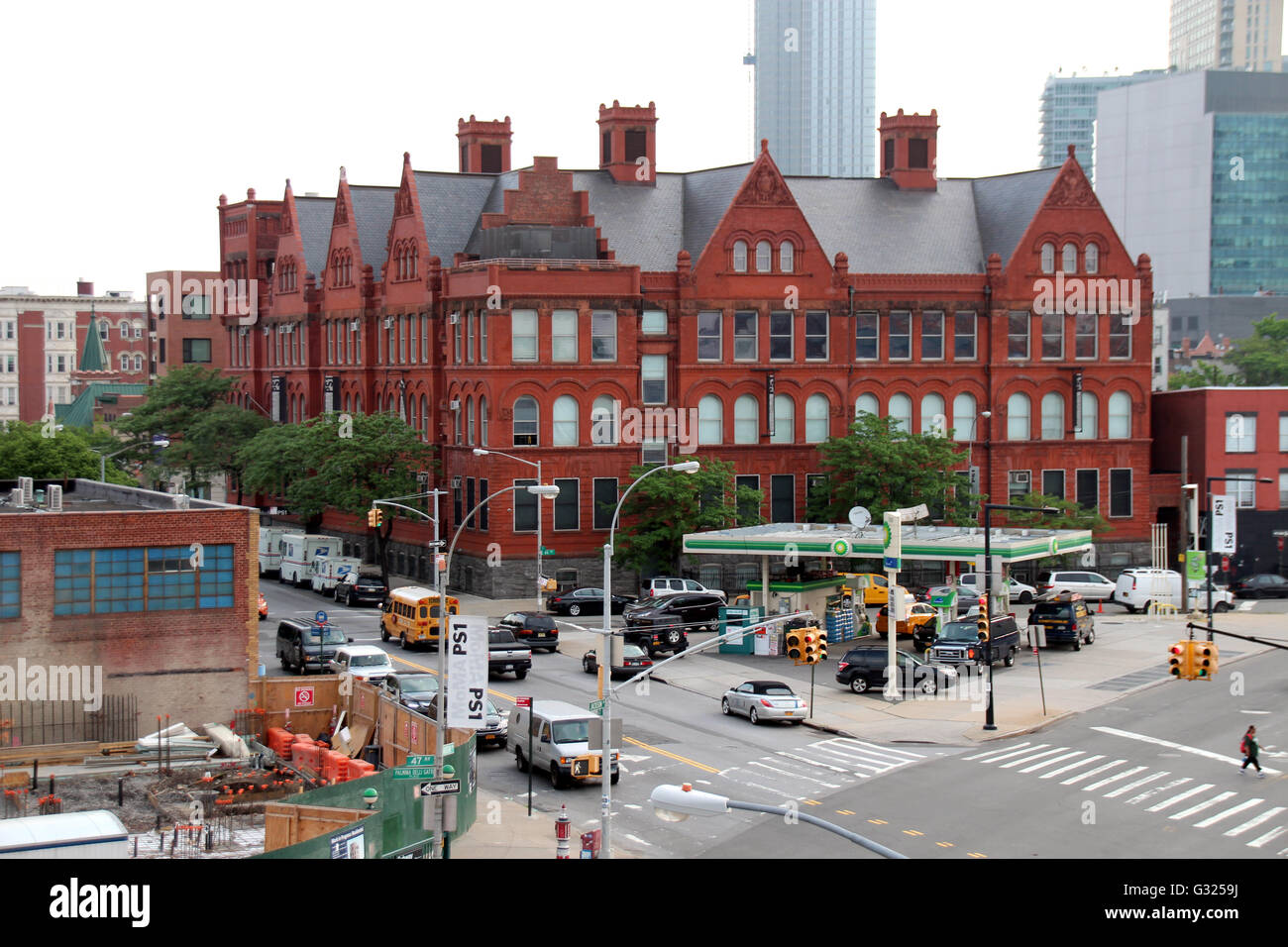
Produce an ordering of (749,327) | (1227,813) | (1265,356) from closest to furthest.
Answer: (1227,813) → (749,327) → (1265,356)

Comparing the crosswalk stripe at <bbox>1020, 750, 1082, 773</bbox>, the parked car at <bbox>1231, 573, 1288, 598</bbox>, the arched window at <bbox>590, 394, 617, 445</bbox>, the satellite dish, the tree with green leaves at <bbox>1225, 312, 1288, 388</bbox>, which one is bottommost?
the crosswalk stripe at <bbox>1020, 750, 1082, 773</bbox>

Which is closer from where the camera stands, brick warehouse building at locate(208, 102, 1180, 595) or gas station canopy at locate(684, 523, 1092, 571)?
gas station canopy at locate(684, 523, 1092, 571)

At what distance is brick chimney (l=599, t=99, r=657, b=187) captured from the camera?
248 ft

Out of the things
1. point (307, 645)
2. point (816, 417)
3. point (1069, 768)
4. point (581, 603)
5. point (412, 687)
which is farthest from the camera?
point (816, 417)

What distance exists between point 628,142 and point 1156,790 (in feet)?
164

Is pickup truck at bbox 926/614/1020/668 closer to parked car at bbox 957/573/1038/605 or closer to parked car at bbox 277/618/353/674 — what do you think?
parked car at bbox 957/573/1038/605

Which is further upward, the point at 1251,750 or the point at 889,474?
the point at 889,474

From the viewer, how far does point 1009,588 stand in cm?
6262

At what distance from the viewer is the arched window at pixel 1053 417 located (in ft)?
247

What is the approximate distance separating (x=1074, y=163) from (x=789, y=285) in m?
16.0

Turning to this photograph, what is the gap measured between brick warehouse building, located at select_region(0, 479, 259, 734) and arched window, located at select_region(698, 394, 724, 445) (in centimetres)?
3403

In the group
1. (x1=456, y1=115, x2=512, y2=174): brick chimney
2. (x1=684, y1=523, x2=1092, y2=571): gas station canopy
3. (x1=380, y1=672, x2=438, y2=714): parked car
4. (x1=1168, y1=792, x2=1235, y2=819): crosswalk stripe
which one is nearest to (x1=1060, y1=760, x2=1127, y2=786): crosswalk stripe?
(x1=1168, y1=792, x2=1235, y2=819): crosswalk stripe

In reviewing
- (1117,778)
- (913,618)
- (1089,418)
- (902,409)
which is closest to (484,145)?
(902,409)

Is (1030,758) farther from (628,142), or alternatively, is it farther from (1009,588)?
(628,142)
